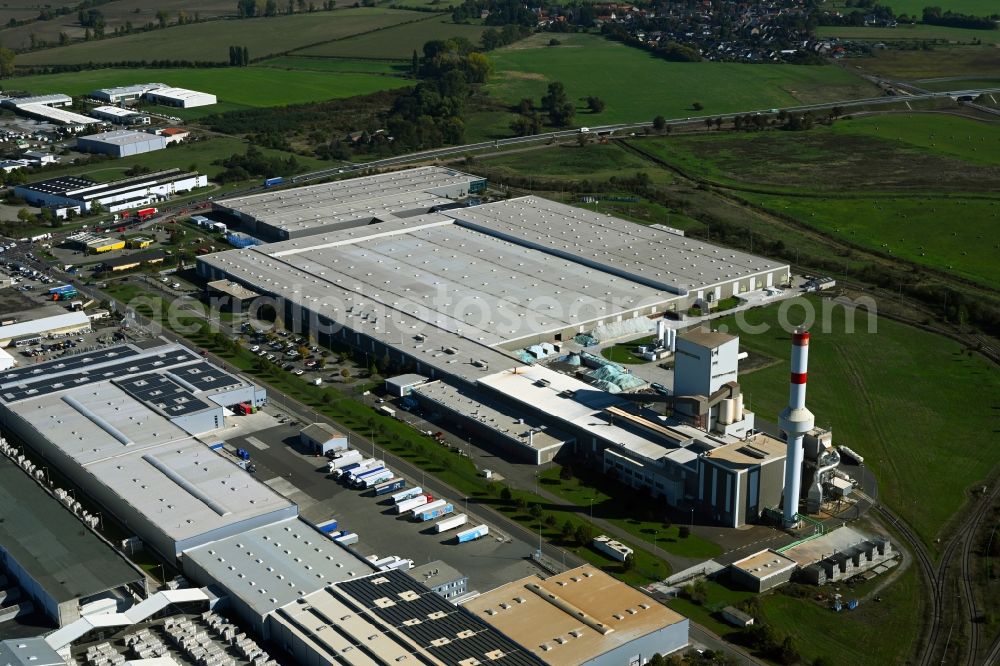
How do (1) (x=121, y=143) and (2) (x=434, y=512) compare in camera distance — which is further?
(1) (x=121, y=143)

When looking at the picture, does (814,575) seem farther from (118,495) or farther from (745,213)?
(745,213)

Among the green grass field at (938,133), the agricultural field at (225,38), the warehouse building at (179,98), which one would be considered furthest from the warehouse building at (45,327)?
the agricultural field at (225,38)

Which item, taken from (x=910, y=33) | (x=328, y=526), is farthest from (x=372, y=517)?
(x=910, y=33)

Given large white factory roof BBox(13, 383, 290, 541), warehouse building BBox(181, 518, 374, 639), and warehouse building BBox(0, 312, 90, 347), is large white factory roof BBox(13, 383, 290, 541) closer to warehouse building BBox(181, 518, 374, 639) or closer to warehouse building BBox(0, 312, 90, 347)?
warehouse building BBox(181, 518, 374, 639)

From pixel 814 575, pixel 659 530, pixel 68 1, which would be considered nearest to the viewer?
pixel 814 575

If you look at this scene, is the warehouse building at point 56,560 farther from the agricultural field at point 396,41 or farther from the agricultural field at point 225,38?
the agricultural field at point 396,41

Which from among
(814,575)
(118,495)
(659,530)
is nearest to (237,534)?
(118,495)

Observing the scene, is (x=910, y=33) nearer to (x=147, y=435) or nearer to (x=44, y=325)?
(x=44, y=325)
